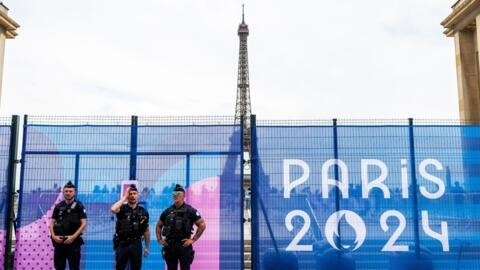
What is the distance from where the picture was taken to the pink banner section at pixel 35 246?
8656mm

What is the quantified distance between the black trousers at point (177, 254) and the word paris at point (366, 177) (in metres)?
2.14

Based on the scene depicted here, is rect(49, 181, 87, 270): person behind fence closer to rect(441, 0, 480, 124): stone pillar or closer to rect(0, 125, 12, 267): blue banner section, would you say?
rect(0, 125, 12, 267): blue banner section

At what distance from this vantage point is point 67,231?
7.74 m

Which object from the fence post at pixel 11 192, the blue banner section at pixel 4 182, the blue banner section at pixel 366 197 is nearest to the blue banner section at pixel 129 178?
the fence post at pixel 11 192

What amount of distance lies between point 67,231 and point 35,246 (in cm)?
134

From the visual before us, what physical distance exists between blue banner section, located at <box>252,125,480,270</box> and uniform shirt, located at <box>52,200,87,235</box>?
2.80 meters

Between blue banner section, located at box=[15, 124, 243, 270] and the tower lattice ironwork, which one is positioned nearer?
blue banner section, located at box=[15, 124, 243, 270]

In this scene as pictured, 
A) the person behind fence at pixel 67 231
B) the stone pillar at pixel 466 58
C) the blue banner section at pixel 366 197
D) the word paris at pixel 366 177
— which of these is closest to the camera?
the person behind fence at pixel 67 231

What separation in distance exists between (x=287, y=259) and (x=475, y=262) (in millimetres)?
3138

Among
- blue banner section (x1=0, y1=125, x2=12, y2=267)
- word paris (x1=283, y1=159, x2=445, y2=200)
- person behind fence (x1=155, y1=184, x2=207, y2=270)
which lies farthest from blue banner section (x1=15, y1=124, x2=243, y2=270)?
person behind fence (x1=155, y1=184, x2=207, y2=270)

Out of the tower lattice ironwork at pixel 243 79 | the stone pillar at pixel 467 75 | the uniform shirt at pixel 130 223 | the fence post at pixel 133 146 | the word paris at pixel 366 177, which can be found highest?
the tower lattice ironwork at pixel 243 79

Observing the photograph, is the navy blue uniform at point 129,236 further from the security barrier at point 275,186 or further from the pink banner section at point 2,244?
the pink banner section at point 2,244

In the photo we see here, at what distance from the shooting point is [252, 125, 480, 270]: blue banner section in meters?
8.64

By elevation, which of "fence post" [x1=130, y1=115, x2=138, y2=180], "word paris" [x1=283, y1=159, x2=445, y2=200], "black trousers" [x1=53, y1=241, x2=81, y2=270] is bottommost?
"black trousers" [x1=53, y1=241, x2=81, y2=270]
